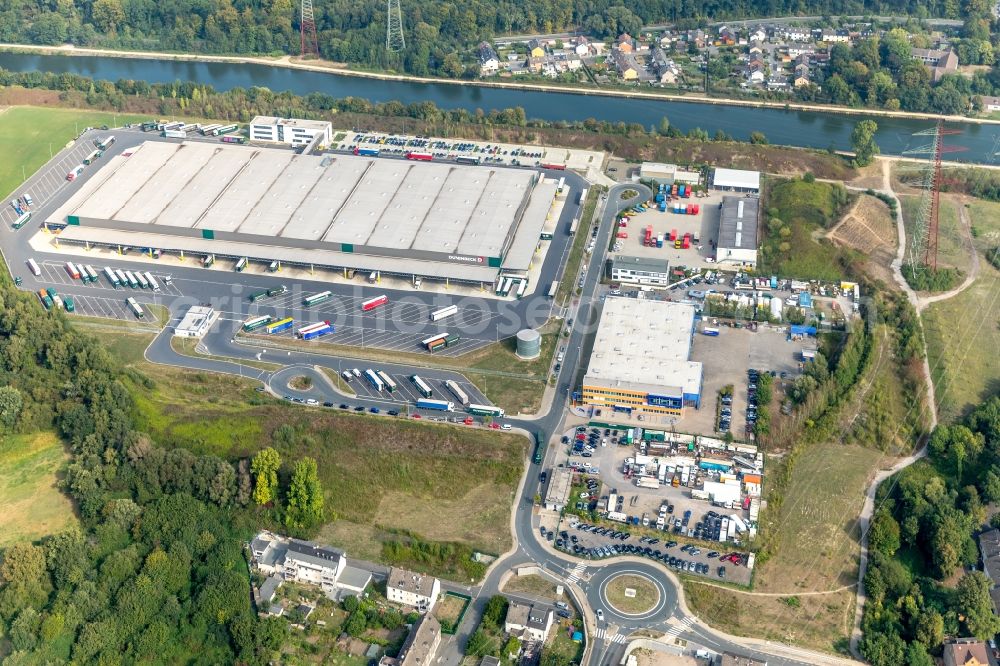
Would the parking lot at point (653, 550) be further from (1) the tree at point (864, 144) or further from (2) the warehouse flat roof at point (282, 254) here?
(1) the tree at point (864, 144)

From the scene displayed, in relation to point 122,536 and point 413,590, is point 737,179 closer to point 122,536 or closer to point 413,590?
point 413,590

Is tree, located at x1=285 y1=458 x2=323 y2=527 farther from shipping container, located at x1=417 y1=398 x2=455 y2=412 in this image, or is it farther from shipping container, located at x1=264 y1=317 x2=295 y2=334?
shipping container, located at x1=264 y1=317 x2=295 y2=334

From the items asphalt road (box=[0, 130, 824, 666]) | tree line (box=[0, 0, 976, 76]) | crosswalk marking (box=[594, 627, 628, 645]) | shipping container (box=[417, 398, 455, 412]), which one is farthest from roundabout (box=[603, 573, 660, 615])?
tree line (box=[0, 0, 976, 76])

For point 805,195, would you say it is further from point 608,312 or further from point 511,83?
point 511,83

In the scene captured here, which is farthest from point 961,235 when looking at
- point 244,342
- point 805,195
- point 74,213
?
point 74,213

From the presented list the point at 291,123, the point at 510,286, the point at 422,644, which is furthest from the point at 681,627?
the point at 291,123

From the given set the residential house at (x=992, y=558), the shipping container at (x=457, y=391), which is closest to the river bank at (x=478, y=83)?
the shipping container at (x=457, y=391)
